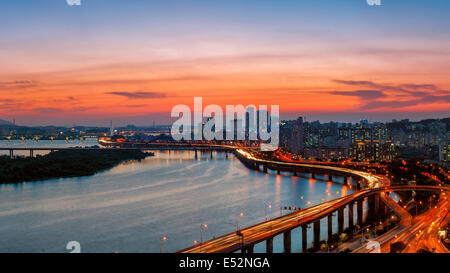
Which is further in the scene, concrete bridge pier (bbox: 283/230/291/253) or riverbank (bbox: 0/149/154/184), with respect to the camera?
riverbank (bbox: 0/149/154/184)

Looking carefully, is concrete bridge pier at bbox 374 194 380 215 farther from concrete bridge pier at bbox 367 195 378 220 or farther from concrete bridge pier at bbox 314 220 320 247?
concrete bridge pier at bbox 314 220 320 247

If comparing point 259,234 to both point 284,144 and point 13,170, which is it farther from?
point 284,144

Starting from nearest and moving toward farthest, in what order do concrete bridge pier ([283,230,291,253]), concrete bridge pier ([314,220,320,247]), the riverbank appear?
1. concrete bridge pier ([283,230,291,253])
2. concrete bridge pier ([314,220,320,247])
3. the riverbank

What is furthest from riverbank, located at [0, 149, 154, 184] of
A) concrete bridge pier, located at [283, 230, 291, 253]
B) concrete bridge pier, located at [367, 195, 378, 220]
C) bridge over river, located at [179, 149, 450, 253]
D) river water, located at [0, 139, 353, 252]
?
concrete bridge pier, located at [283, 230, 291, 253]

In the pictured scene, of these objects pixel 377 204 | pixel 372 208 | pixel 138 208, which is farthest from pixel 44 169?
pixel 377 204

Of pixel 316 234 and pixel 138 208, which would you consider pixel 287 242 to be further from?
pixel 138 208

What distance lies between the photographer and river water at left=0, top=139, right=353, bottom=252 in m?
7.33

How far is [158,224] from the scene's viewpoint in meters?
8.44

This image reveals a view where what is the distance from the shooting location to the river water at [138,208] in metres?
7.33

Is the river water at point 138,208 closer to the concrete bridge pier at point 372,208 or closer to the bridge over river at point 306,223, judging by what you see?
the bridge over river at point 306,223

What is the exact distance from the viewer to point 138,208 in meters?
10.3

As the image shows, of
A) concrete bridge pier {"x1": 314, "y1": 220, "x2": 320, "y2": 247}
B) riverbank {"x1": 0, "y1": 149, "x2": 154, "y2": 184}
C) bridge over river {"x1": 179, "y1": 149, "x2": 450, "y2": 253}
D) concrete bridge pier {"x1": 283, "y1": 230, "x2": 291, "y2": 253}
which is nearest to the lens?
bridge over river {"x1": 179, "y1": 149, "x2": 450, "y2": 253}

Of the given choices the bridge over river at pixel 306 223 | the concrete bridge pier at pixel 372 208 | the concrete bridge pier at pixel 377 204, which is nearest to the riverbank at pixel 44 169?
the bridge over river at pixel 306 223

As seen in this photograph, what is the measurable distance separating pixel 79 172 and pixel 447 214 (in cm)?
1474
